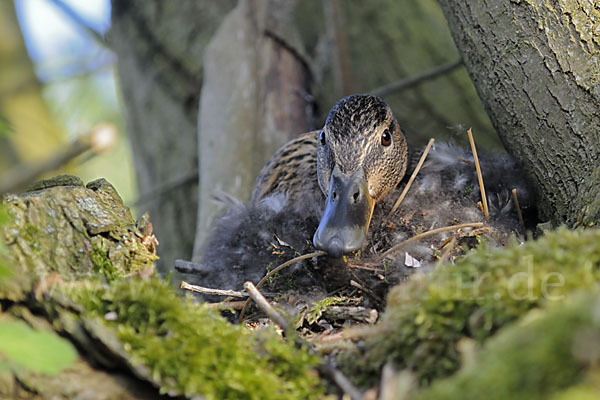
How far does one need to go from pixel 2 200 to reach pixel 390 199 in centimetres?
177

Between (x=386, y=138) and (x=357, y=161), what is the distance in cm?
35

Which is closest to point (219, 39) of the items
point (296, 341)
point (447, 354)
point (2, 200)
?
point (2, 200)

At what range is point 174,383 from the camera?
133cm

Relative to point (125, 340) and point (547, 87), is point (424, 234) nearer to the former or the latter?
point (547, 87)

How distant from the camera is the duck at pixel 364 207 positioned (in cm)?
243

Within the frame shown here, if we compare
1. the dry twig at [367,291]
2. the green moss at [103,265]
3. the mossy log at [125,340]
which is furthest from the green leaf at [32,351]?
the dry twig at [367,291]

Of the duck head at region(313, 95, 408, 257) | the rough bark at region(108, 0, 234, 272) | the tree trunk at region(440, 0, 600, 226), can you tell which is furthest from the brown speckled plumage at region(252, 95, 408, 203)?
the rough bark at region(108, 0, 234, 272)

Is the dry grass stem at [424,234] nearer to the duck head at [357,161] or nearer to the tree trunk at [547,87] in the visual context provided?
the duck head at [357,161]

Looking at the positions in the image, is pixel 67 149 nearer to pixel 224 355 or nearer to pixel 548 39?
pixel 224 355

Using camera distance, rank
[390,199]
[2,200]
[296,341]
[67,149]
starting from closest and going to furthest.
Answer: [296,341]
[2,200]
[67,149]
[390,199]

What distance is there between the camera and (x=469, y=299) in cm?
136

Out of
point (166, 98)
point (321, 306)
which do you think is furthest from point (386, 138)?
point (166, 98)

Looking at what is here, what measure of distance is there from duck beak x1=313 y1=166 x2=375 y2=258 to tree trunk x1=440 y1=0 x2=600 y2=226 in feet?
2.39

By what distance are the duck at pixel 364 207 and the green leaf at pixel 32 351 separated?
1250 millimetres
